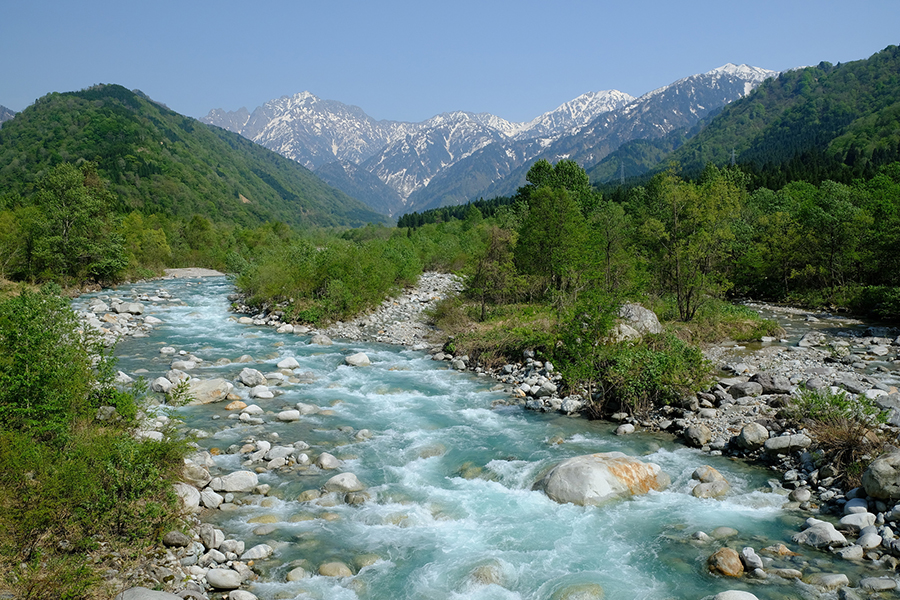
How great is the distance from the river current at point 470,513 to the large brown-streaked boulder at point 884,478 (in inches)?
54.8

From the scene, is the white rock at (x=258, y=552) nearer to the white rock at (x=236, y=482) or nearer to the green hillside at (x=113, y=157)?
the white rock at (x=236, y=482)

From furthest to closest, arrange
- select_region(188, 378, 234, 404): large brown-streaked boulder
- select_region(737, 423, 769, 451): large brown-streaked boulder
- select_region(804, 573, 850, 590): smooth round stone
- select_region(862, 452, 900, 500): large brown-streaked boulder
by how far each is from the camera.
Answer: select_region(188, 378, 234, 404): large brown-streaked boulder, select_region(737, 423, 769, 451): large brown-streaked boulder, select_region(862, 452, 900, 500): large brown-streaked boulder, select_region(804, 573, 850, 590): smooth round stone

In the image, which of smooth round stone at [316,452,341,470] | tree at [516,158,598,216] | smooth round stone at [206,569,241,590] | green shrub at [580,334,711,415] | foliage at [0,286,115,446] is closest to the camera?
smooth round stone at [206,569,241,590]

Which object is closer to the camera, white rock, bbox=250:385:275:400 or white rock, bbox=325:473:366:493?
white rock, bbox=325:473:366:493

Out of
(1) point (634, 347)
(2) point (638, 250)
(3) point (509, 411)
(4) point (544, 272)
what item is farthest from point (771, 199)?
(3) point (509, 411)

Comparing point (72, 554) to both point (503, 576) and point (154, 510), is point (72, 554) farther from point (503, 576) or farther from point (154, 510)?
point (503, 576)

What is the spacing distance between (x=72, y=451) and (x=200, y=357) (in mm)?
14582

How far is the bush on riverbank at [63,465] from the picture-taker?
668 centimetres

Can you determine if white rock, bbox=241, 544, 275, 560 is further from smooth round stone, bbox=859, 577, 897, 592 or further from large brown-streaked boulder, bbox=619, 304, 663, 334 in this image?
large brown-streaked boulder, bbox=619, 304, 663, 334

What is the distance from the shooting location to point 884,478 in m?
9.16

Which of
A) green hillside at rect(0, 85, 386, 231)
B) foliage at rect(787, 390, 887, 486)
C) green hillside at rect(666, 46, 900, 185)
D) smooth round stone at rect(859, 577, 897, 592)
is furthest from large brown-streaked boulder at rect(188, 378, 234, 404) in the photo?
green hillside at rect(0, 85, 386, 231)

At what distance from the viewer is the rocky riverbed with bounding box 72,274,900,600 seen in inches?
314

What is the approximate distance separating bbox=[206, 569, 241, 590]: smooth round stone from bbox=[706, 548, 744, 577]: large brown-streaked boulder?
784 centimetres

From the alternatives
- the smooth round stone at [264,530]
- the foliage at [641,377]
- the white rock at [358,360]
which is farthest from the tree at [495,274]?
the smooth round stone at [264,530]
